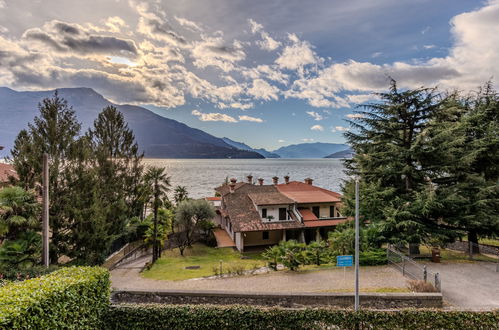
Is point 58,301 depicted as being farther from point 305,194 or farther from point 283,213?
point 305,194

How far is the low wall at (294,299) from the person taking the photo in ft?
36.9

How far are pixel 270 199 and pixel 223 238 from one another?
24.9 feet

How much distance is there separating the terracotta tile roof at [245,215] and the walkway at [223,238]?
132 inches

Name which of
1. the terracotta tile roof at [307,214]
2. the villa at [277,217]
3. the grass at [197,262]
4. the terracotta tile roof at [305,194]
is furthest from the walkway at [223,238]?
the terracotta tile roof at [305,194]

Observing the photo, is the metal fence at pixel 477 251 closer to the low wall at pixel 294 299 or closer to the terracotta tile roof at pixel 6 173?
the low wall at pixel 294 299

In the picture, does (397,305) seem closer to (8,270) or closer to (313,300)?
(313,300)

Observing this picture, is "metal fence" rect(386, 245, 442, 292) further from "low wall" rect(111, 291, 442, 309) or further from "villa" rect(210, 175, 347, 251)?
→ "villa" rect(210, 175, 347, 251)

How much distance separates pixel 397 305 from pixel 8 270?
17.7 m

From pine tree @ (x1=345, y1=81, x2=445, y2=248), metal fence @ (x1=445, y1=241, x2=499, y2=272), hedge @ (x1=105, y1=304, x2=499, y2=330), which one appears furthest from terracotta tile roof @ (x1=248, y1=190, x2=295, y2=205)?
hedge @ (x1=105, y1=304, x2=499, y2=330)

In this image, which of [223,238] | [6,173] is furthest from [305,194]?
[6,173]

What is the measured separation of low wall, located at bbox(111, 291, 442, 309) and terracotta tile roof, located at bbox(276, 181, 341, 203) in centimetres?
1697

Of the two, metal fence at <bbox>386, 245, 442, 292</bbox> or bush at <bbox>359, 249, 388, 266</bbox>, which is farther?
bush at <bbox>359, 249, 388, 266</bbox>

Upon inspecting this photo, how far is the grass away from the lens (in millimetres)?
17625

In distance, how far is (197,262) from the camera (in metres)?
22.4
